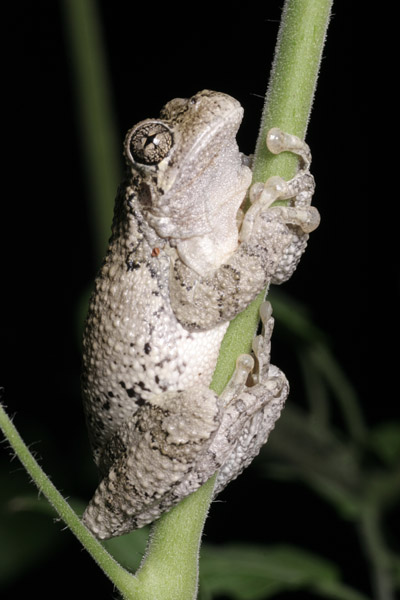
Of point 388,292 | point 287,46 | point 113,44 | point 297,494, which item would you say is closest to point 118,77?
point 113,44

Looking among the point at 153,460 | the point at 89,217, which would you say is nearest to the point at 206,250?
the point at 153,460

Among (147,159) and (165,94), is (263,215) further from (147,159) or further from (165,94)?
(165,94)

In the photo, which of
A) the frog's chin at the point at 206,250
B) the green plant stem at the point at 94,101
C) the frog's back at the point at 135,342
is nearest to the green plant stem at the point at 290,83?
the frog's back at the point at 135,342

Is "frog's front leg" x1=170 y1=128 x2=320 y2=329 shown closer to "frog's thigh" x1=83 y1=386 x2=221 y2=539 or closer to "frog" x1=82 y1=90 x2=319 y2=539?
"frog" x1=82 y1=90 x2=319 y2=539

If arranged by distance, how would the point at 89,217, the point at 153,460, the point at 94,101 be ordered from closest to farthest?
the point at 153,460, the point at 94,101, the point at 89,217

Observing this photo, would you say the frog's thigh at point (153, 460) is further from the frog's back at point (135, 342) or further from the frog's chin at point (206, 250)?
the frog's chin at point (206, 250)

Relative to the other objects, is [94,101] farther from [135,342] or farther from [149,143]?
[135,342]
